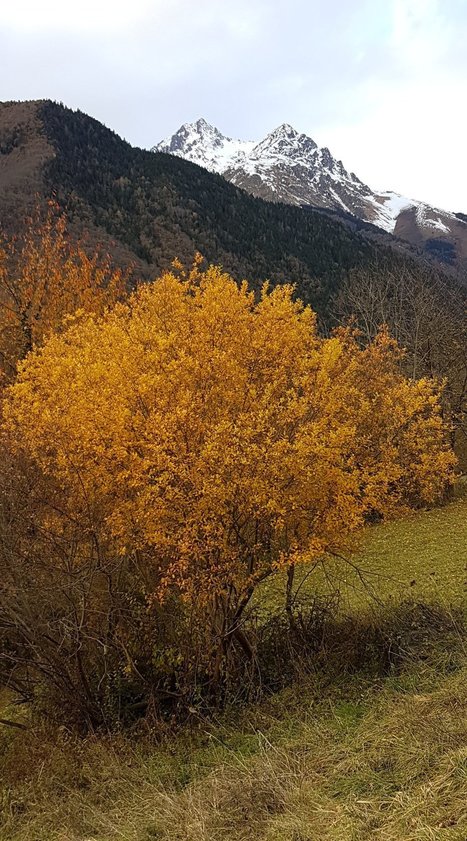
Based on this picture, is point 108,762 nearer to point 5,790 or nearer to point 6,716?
point 5,790

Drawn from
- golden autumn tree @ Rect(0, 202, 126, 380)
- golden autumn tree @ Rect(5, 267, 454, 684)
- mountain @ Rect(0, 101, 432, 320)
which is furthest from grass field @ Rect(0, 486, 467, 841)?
mountain @ Rect(0, 101, 432, 320)

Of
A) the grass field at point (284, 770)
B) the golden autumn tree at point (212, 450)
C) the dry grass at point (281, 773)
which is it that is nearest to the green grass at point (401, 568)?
the grass field at point (284, 770)

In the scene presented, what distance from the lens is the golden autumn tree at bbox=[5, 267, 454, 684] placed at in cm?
1021

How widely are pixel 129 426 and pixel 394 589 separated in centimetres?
996

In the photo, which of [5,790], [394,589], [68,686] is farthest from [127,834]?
[394,589]

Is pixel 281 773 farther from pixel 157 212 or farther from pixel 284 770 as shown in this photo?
pixel 157 212

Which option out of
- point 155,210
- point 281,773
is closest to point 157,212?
point 155,210

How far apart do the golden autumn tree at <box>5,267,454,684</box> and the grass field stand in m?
2.31

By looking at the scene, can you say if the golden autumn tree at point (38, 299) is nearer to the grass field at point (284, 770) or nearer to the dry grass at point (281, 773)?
the grass field at point (284, 770)

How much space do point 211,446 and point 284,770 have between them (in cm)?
505

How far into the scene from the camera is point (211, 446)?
9.84 m

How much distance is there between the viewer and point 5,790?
31.7ft

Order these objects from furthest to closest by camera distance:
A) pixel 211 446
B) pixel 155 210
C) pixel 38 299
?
pixel 155 210 < pixel 38 299 < pixel 211 446

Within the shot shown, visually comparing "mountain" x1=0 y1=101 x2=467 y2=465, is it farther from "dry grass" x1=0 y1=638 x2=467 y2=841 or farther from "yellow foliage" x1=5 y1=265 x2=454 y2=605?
"dry grass" x1=0 y1=638 x2=467 y2=841
